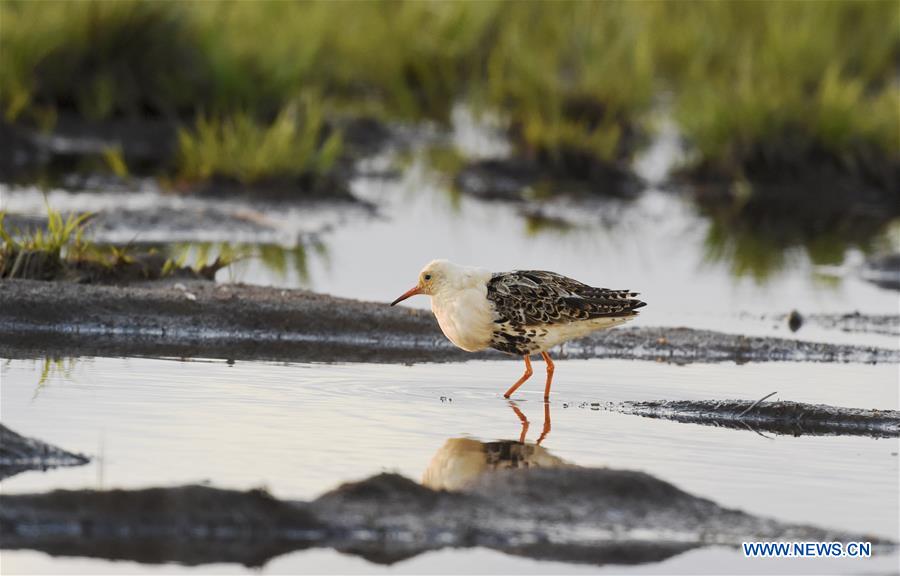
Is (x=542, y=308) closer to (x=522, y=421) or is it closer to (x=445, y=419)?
(x=522, y=421)

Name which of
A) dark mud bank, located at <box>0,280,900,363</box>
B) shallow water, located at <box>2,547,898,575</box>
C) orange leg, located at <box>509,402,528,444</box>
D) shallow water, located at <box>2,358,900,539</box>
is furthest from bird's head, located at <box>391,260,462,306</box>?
shallow water, located at <box>2,547,898,575</box>

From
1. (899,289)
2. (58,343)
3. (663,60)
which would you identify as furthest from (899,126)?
(58,343)

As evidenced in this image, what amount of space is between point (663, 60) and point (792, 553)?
24022 mm

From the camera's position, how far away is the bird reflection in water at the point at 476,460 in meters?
6.91

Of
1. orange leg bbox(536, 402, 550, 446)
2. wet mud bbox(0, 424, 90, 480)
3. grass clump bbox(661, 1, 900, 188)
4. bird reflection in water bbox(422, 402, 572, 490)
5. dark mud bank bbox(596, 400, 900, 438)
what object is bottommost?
wet mud bbox(0, 424, 90, 480)

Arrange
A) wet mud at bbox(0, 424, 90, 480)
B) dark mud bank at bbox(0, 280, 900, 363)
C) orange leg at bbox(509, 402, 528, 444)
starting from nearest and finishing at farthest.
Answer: wet mud at bbox(0, 424, 90, 480) → orange leg at bbox(509, 402, 528, 444) → dark mud bank at bbox(0, 280, 900, 363)

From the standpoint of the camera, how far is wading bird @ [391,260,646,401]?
8.66 m

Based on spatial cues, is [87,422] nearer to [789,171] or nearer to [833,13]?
[789,171]

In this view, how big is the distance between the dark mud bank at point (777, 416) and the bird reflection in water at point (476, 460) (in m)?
0.88

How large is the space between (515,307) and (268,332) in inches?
90.9

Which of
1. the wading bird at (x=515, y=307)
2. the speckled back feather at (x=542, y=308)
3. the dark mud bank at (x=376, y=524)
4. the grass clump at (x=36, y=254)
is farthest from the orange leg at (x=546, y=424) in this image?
the grass clump at (x=36, y=254)

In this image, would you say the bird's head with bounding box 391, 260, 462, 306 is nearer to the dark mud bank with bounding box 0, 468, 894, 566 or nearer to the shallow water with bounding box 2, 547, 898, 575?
the dark mud bank with bounding box 0, 468, 894, 566

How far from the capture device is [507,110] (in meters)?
24.3

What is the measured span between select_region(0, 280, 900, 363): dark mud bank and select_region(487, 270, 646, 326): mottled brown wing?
1309 mm
